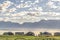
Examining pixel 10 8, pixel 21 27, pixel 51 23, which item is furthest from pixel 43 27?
pixel 10 8

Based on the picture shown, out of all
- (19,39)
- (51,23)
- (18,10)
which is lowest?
(19,39)

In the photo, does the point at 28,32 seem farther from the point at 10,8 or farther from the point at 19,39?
the point at 10,8

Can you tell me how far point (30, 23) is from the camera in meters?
3.39

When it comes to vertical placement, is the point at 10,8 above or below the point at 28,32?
above

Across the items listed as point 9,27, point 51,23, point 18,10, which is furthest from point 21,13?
point 51,23

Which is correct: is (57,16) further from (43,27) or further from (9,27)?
(9,27)

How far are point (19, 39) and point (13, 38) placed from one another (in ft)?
0.33

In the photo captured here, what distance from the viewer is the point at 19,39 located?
336 centimetres

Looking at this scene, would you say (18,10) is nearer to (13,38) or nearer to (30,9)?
(30,9)

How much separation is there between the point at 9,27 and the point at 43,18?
57 cm

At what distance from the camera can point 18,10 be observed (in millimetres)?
3398

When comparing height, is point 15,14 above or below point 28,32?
above

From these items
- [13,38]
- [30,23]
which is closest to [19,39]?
[13,38]

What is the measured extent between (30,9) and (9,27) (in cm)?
45
